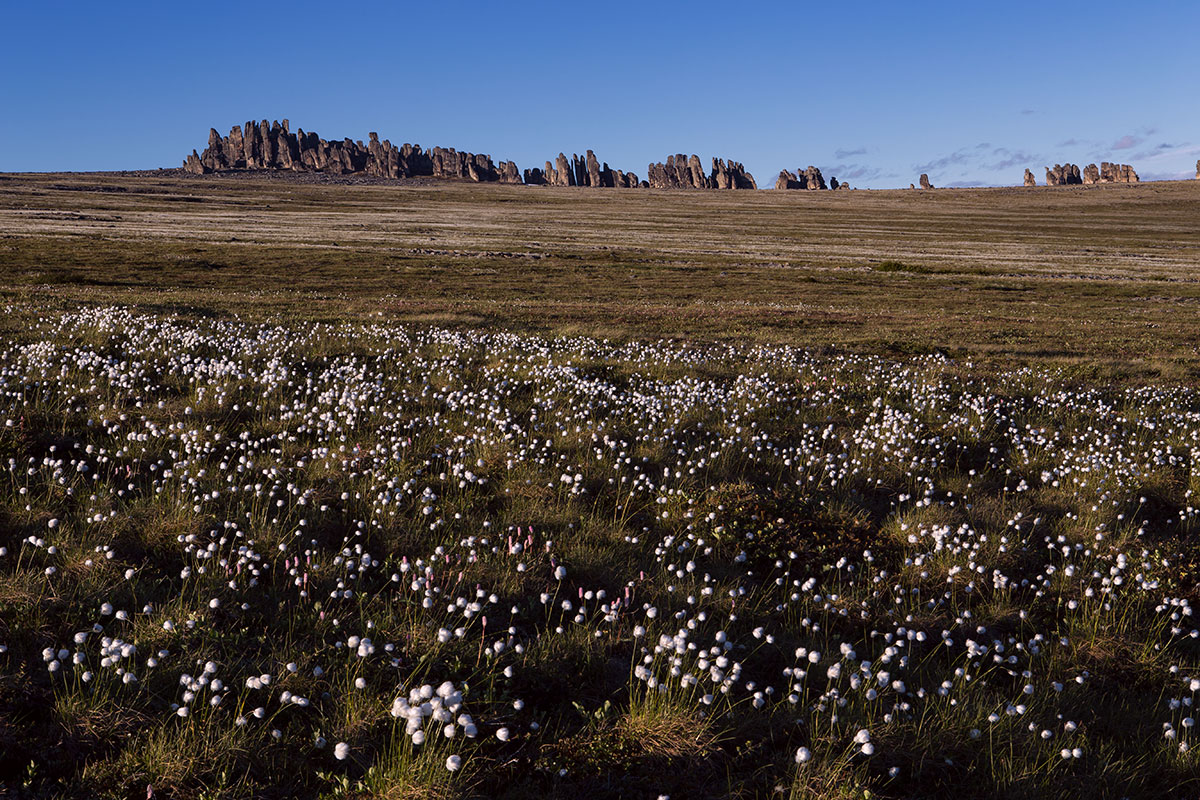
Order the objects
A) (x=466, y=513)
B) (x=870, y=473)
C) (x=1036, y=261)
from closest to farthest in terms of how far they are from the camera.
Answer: (x=466, y=513) < (x=870, y=473) < (x=1036, y=261)

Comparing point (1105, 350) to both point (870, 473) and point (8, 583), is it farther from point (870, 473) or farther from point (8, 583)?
point (8, 583)

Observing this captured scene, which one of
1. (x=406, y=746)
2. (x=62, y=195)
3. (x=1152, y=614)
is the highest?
(x=62, y=195)

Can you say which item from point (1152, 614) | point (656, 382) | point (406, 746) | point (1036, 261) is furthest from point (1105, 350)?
point (1036, 261)

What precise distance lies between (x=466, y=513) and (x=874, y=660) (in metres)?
3.41

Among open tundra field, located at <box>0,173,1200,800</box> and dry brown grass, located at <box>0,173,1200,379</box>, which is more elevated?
dry brown grass, located at <box>0,173,1200,379</box>

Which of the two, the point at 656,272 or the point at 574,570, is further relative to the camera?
the point at 656,272

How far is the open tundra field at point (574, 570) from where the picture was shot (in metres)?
3.50

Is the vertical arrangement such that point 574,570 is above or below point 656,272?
below

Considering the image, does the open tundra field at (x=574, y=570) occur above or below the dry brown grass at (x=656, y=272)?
below

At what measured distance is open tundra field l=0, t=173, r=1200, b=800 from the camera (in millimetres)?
3500

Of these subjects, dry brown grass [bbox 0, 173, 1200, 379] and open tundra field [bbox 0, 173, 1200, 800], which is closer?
open tundra field [bbox 0, 173, 1200, 800]

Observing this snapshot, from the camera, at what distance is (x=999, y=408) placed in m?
11.0

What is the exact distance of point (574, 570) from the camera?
5348 millimetres

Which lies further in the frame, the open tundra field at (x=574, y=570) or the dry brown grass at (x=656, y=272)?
the dry brown grass at (x=656, y=272)
